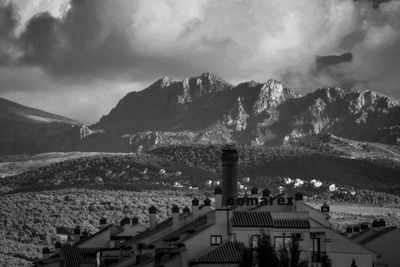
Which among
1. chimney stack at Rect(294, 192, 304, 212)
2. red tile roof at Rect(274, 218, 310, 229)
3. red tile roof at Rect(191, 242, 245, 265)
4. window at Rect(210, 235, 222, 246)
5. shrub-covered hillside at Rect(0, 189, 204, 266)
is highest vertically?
shrub-covered hillside at Rect(0, 189, 204, 266)

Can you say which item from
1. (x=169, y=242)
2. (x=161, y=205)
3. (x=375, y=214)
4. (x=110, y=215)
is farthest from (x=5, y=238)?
(x=169, y=242)

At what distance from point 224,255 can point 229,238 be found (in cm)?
163

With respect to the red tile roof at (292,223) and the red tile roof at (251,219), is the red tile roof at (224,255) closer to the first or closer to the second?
the red tile roof at (251,219)

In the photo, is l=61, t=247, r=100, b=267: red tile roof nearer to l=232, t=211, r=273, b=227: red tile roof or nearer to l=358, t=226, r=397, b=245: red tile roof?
l=358, t=226, r=397, b=245: red tile roof

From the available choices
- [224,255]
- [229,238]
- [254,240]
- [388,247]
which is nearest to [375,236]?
[388,247]

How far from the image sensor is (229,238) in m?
57.1

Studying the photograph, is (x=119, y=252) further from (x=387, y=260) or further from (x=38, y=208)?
(x=38, y=208)

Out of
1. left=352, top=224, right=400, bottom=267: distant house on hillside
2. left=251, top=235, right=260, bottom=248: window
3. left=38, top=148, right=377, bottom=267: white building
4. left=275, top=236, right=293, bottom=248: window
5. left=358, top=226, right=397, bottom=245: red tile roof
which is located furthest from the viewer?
left=358, top=226, right=397, bottom=245: red tile roof

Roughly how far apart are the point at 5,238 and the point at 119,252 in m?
65.7

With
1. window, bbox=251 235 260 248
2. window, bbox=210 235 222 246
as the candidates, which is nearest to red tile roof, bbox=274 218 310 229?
window, bbox=251 235 260 248

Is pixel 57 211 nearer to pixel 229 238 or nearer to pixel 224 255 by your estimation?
pixel 229 238

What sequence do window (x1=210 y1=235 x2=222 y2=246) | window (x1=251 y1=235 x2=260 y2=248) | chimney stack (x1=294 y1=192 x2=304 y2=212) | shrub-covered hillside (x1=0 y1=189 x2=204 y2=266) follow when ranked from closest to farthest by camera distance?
1. window (x1=251 y1=235 x2=260 y2=248)
2. window (x1=210 y1=235 x2=222 y2=246)
3. chimney stack (x1=294 y1=192 x2=304 y2=212)
4. shrub-covered hillside (x1=0 y1=189 x2=204 y2=266)

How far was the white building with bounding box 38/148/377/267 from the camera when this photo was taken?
186 ft

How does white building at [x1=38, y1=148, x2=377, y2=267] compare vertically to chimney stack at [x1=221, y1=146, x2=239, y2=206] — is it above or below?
below
